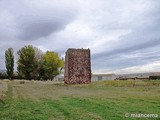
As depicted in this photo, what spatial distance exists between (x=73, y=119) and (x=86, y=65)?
114 feet

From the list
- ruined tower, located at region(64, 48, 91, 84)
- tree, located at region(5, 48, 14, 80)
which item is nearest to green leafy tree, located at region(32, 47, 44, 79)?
tree, located at region(5, 48, 14, 80)

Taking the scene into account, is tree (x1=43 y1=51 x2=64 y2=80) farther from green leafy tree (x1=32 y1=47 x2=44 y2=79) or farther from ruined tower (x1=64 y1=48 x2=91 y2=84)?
ruined tower (x1=64 y1=48 x2=91 y2=84)

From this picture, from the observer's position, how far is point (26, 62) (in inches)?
2793

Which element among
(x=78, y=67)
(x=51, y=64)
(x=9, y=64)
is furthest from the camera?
(x=51, y=64)

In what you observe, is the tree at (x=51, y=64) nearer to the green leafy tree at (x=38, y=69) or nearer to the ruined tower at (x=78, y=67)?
the green leafy tree at (x=38, y=69)

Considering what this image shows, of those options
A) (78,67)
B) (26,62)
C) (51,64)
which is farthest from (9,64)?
(78,67)

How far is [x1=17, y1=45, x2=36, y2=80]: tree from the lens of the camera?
233 ft

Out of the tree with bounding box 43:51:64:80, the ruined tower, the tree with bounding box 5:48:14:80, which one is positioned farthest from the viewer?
the tree with bounding box 43:51:64:80

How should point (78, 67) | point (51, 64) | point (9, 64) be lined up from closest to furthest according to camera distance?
point (78, 67)
point (9, 64)
point (51, 64)

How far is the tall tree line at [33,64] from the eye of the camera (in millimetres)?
70750

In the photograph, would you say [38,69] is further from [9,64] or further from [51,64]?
[9,64]

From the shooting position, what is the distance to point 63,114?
33.8ft

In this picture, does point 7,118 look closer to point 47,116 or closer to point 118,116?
point 47,116

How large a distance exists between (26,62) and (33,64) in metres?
1.84
